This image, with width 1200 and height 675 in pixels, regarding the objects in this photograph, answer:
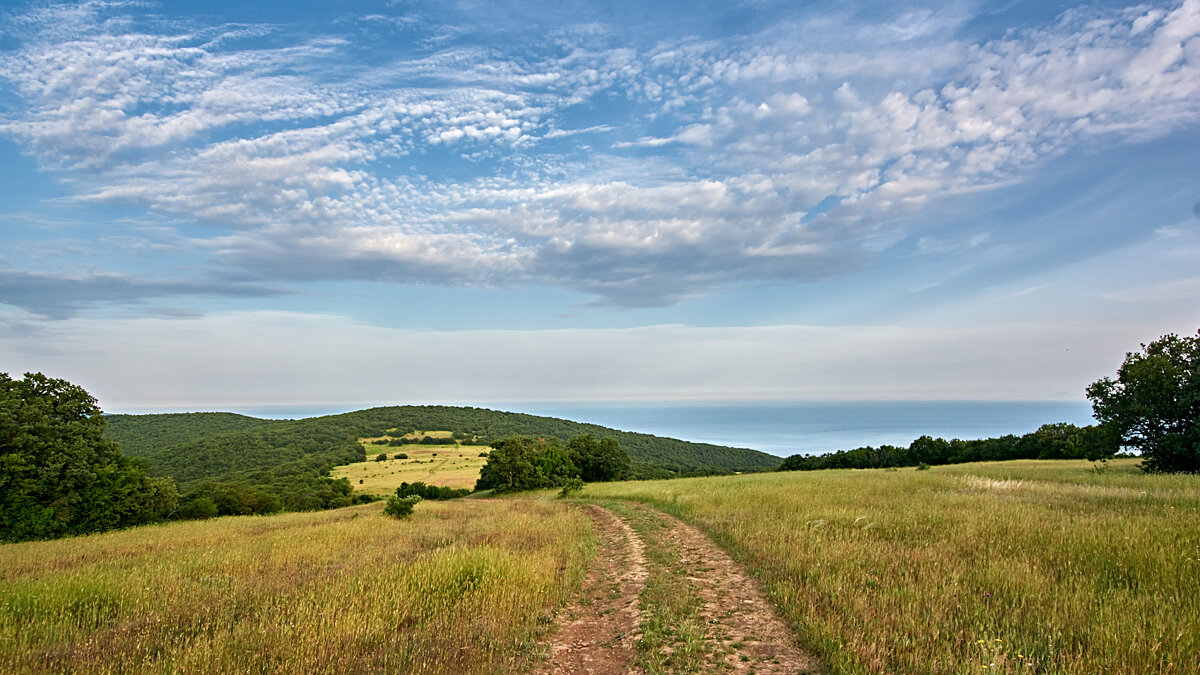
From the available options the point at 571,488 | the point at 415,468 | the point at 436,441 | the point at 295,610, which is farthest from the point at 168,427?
the point at 295,610

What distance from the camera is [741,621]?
7.27 meters

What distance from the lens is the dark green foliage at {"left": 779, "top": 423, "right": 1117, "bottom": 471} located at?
5126 cm

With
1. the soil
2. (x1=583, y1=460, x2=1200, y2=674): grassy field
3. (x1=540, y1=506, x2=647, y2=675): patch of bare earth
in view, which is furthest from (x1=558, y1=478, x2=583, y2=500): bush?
the soil

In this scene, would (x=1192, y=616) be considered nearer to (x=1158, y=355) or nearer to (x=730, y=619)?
(x=730, y=619)

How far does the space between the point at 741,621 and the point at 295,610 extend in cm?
680

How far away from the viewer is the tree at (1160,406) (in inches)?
963

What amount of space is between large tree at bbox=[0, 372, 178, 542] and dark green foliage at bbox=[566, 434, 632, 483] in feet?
137

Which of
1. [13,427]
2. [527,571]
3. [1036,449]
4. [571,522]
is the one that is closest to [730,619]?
[527,571]

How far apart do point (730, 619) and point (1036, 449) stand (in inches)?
2668

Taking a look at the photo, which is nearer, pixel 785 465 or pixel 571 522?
pixel 571 522

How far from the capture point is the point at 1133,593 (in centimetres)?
733

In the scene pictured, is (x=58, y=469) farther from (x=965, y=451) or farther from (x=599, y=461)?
(x=965, y=451)

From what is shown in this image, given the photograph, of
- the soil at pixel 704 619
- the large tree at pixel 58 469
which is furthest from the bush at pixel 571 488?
the large tree at pixel 58 469

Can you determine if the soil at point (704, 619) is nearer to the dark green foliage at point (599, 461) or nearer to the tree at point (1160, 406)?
the tree at point (1160, 406)
